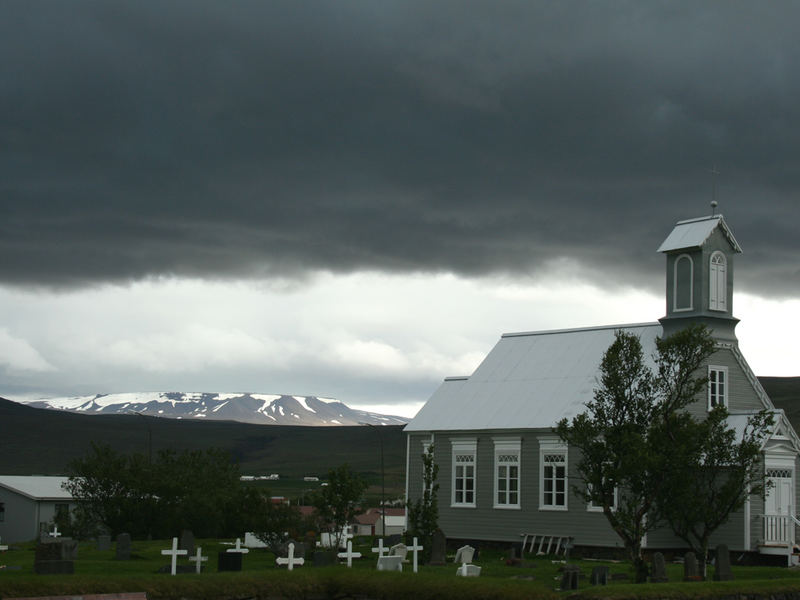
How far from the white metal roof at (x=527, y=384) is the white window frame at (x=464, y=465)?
26.4 inches

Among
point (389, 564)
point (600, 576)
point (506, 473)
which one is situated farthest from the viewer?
point (506, 473)

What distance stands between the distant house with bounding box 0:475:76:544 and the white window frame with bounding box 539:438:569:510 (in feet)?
149

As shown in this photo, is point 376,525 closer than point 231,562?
No

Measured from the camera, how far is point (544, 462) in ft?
152

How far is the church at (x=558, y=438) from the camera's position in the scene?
4434 centimetres

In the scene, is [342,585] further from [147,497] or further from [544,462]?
[147,497]

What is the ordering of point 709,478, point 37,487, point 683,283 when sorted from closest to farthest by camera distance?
point 709,478
point 683,283
point 37,487

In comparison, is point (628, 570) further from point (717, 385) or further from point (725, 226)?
point (725, 226)

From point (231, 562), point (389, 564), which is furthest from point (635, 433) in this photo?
point (231, 562)

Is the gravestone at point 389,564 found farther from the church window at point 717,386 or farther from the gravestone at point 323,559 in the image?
the church window at point 717,386

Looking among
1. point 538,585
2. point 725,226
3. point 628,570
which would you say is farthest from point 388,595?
point 725,226

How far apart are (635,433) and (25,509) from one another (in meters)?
60.1

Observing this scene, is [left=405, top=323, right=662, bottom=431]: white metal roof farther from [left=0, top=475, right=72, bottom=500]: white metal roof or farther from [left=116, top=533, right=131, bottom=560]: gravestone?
[left=0, top=475, right=72, bottom=500]: white metal roof

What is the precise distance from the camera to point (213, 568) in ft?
117
